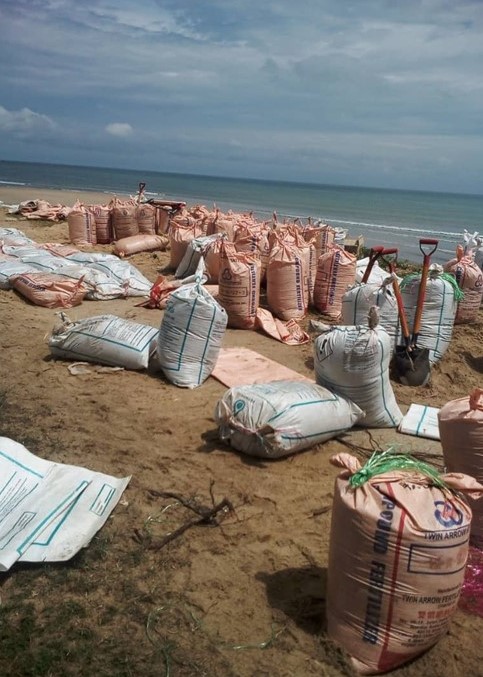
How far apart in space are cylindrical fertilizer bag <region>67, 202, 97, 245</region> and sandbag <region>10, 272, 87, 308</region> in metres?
3.35

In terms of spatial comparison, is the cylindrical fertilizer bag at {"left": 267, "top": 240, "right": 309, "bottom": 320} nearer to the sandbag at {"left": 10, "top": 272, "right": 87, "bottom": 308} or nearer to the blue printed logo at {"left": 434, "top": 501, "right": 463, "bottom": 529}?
the sandbag at {"left": 10, "top": 272, "right": 87, "bottom": 308}

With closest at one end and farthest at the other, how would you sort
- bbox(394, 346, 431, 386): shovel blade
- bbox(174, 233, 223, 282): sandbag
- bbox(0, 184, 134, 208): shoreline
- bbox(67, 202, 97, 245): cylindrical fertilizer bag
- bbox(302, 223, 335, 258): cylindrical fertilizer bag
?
bbox(394, 346, 431, 386): shovel blade < bbox(174, 233, 223, 282): sandbag < bbox(302, 223, 335, 258): cylindrical fertilizer bag < bbox(67, 202, 97, 245): cylindrical fertilizer bag < bbox(0, 184, 134, 208): shoreline

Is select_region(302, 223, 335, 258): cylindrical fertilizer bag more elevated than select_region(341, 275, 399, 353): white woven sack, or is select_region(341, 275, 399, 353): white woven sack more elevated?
select_region(302, 223, 335, 258): cylindrical fertilizer bag

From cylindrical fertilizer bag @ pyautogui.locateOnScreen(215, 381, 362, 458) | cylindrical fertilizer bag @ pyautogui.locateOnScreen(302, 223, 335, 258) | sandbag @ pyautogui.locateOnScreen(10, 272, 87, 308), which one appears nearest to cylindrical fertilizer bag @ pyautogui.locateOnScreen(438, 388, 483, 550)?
cylindrical fertilizer bag @ pyautogui.locateOnScreen(215, 381, 362, 458)

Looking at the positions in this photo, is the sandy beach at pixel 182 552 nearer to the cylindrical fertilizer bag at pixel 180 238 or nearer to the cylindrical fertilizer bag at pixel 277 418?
the cylindrical fertilizer bag at pixel 277 418

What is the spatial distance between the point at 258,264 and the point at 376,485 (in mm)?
4166

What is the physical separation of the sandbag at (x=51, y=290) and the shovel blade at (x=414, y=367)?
3.46 metres

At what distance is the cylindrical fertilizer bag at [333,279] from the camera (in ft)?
21.1

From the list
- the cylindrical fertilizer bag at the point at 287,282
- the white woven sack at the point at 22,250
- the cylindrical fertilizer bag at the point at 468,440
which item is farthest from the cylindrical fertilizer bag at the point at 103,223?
the cylindrical fertilizer bag at the point at 468,440

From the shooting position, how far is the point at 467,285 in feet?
21.2

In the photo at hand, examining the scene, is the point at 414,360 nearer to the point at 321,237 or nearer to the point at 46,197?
the point at 321,237

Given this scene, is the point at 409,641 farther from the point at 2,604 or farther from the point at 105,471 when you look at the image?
the point at 105,471

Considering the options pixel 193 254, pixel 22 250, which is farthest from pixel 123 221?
pixel 193 254

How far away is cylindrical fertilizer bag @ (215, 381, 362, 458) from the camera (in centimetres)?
340
